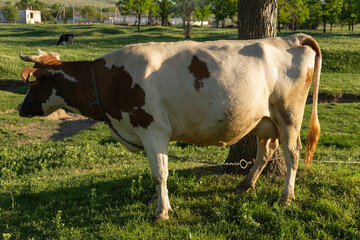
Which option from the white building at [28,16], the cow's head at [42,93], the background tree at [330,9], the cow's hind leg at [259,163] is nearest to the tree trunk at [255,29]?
the cow's hind leg at [259,163]

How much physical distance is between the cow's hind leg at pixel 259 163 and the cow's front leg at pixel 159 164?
1.44 meters

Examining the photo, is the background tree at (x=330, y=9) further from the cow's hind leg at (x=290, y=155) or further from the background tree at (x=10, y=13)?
the background tree at (x=10, y=13)

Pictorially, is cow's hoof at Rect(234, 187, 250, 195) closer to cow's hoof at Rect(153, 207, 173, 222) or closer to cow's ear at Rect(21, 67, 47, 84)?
cow's hoof at Rect(153, 207, 173, 222)

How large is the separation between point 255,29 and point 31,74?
13.2 ft

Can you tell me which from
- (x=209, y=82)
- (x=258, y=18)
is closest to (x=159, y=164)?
(x=209, y=82)

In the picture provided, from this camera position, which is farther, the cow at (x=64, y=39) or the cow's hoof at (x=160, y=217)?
the cow at (x=64, y=39)

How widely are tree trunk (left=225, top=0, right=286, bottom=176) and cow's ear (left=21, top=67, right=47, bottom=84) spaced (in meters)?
3.76

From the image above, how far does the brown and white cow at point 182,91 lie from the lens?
480 cm

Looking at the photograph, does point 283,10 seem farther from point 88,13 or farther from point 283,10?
point 88,13

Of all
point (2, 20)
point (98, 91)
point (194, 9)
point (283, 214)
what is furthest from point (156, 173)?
point (2, 20)

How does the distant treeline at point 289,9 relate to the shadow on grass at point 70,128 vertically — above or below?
above

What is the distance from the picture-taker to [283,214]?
5.01 m

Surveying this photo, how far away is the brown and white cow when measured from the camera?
15.8 feet

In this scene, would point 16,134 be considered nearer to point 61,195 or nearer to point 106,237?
point 61,195
